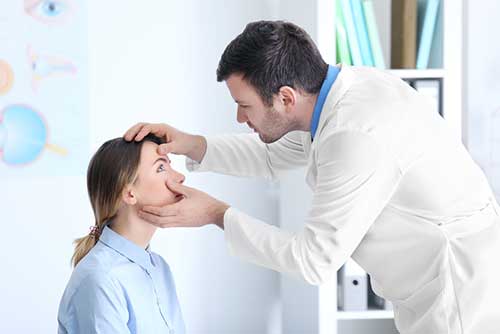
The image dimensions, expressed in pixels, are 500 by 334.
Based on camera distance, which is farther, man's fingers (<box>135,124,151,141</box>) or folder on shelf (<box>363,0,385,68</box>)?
folder on shelf (<box>363,0,385,68</box>)

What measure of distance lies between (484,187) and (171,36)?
1.29m

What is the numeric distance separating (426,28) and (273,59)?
93 centimetres

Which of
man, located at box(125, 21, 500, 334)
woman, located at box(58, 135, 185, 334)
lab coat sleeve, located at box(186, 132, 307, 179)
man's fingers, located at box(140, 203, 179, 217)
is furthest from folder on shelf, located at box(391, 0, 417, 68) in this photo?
man's fingers, located at box(140, 203, 179, 217)

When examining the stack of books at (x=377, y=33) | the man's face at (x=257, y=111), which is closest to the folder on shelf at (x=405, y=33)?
the stack of books at (x=377, y=33)

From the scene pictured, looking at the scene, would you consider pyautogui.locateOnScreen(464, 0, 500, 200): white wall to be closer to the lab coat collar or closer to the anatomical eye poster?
the lab coat collar

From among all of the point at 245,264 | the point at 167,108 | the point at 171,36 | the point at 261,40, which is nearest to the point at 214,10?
the point at 171,36

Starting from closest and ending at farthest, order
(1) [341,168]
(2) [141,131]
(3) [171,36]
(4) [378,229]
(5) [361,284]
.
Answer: (1) [341,168] → (4) [378,229] → (2) [141,131] → (5) [361,284] → (3) [171,36]

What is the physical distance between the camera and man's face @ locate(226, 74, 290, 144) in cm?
170

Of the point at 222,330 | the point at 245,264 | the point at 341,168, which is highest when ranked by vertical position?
the point at 341,168

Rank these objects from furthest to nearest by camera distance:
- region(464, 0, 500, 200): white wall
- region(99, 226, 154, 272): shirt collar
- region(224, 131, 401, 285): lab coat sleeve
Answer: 1. region(464, 0, 500, 200): white wall
2. region(99, 226, 154, 272): shirt collar
3. region(224, 131, 401, 285): lab coat sleeve

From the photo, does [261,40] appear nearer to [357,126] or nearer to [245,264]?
[357,126]

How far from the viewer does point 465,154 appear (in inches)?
68.1

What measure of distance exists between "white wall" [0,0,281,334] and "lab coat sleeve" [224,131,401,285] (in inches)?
41.5

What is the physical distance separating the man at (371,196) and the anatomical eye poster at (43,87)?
884 mm
